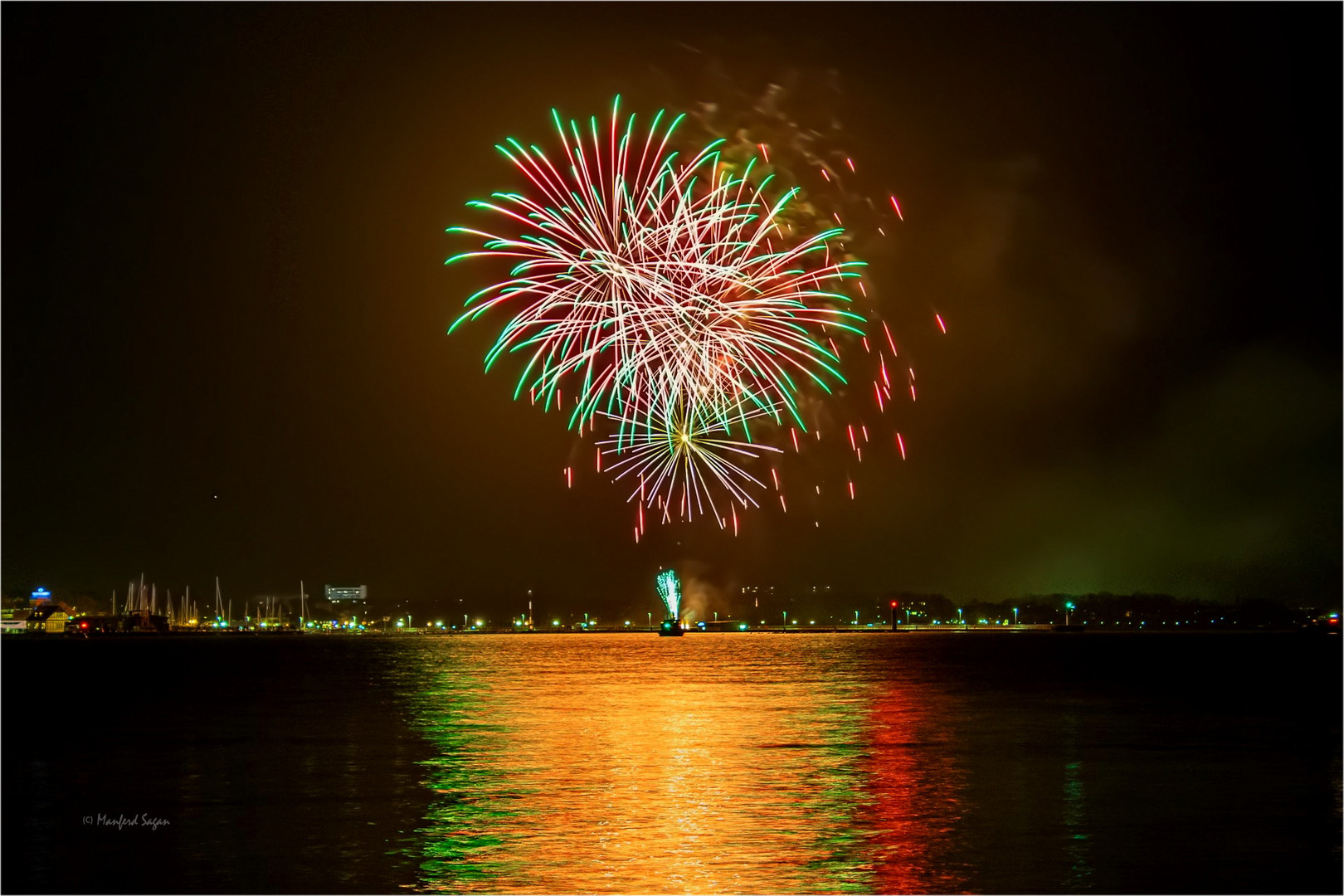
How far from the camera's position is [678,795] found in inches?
882

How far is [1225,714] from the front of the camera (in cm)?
4384

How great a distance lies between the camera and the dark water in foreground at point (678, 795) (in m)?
16.7

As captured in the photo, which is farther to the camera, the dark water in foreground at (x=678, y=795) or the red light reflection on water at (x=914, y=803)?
the dark water in foreground at (x=678, y=795)

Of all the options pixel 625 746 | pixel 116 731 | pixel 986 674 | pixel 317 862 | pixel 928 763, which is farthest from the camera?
pixel 986 674

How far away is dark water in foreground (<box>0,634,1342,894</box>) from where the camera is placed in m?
16.7

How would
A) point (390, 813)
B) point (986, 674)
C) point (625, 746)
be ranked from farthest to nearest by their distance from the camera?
point (986, 674) → point (625, 746) → point (390, 813)

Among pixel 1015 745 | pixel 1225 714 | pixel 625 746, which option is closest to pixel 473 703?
pixel 625 746

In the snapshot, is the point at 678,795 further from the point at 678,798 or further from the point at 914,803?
the point at 914,803

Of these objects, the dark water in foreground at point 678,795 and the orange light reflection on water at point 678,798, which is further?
the dark water in foreground at point 678,795

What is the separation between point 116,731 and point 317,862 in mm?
22586

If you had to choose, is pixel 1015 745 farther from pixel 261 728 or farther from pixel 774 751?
pixel 261 728

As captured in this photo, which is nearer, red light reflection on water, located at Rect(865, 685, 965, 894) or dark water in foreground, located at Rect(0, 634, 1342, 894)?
red light reflection on water, located at Rect(865, 685, 965, 894)

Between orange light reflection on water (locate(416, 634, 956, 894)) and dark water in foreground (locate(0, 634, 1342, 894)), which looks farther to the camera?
dark water in foreground (locate(0, 634, 1342, 894))

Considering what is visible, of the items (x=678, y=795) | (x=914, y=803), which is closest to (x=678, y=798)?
(x=678, y=795)
